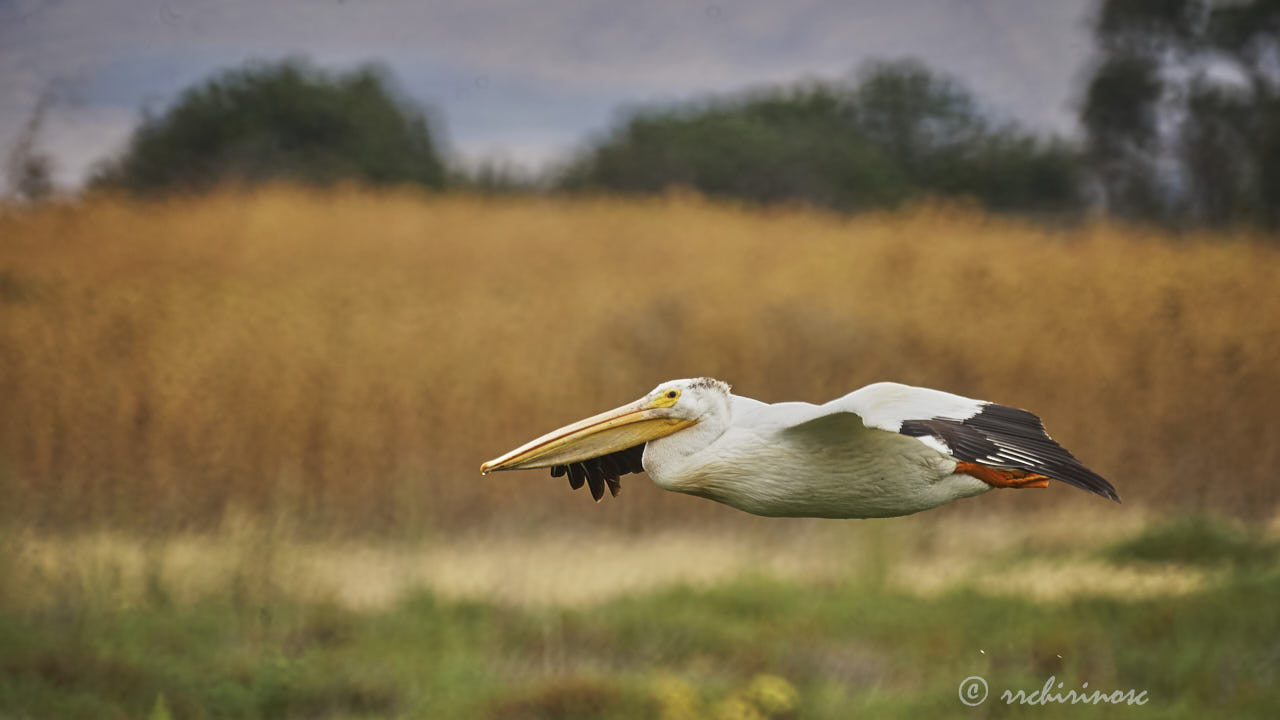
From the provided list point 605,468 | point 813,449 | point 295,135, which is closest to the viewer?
point 813,449

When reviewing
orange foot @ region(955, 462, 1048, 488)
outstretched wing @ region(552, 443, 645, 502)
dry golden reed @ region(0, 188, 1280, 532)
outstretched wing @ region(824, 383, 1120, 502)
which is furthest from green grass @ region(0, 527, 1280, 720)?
outstretched wing @ region(824, 383, 1120, 502)

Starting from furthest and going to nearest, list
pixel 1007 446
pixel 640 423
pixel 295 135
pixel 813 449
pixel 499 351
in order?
1. pixel 295 135
2. pixel 499 351
3. pixel 640 423
4. pixel 813 449
5. pixel 1007 446

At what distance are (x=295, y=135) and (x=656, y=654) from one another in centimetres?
1274

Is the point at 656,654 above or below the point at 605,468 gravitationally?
below

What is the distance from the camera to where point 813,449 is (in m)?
2.35

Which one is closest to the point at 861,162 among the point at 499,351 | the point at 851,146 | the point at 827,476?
the point at 851,146

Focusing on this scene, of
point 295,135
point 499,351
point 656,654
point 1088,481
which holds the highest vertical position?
point 295,135

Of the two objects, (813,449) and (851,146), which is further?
(851,146)

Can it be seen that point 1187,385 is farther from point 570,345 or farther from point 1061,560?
point 570,345

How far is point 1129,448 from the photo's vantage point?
9.84 meters

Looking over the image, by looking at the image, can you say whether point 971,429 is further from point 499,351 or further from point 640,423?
point 499,351

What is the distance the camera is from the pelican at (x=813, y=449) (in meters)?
2.26

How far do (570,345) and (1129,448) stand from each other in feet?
15.3

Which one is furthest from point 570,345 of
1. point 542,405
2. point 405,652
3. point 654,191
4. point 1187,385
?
point 654,191
